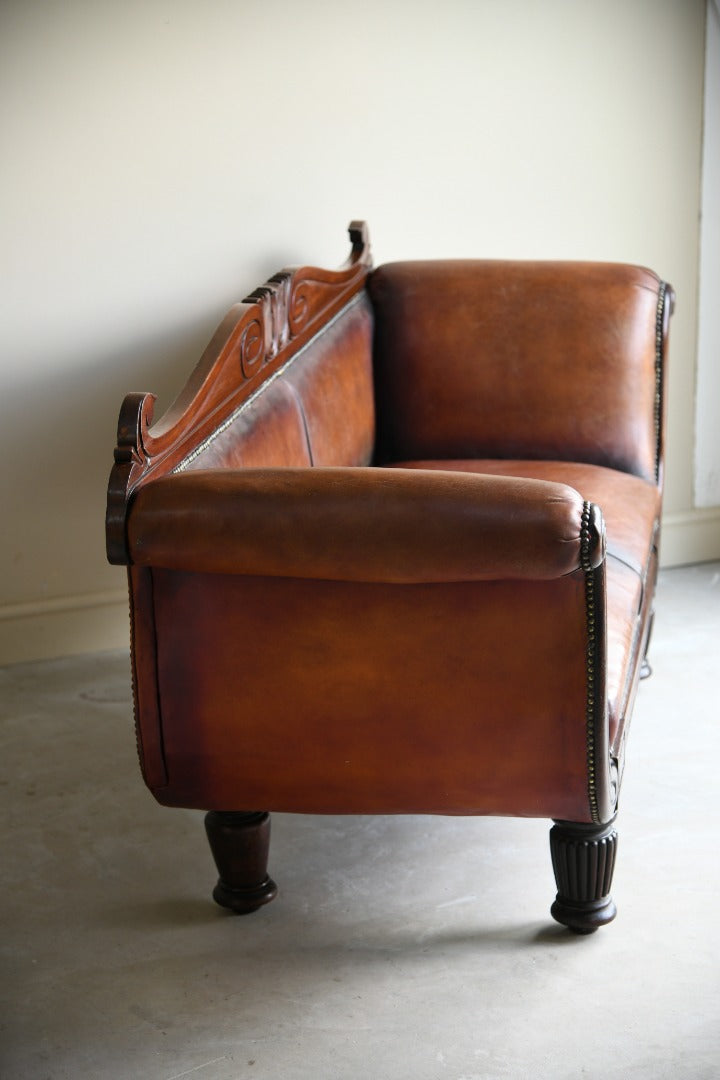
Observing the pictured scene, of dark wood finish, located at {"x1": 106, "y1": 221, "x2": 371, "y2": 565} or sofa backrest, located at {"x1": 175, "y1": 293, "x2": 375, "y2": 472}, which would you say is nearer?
dark wood finish, located at {"x1": 106, "y1": 221, "x2": 371, "y2": 565}

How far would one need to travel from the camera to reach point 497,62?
3.03 metres

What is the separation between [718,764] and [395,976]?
2.93 feet

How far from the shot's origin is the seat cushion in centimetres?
170

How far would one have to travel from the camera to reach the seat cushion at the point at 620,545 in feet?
5.57

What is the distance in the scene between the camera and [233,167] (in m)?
2.84

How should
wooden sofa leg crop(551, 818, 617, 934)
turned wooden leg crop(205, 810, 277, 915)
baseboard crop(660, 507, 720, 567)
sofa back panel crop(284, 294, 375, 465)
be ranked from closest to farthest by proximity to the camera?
1. wooden sofa leg crop(551, 818, 617, 934)
2. turned wooden leg crop(205, 810, 277, 915)
3. sofa back panel crop(284, 294, 375, 465)
4. baseboard crop(660, 507, 720, 567)

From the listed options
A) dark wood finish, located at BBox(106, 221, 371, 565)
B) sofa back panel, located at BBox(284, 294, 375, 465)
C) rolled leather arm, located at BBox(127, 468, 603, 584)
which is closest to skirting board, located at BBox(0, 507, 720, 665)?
sofa back panel, located at BBox(284, 294, 375, 465)

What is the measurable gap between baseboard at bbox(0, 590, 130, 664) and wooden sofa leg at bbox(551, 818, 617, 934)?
1518mm

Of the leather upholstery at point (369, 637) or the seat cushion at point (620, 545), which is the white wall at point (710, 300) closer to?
the seat cushion at point (620, 545)

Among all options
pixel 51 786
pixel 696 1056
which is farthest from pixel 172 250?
pixel 696 1056

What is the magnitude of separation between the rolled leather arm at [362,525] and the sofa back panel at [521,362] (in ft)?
3.98

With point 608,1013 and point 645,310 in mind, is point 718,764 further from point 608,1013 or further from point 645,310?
point 645,310

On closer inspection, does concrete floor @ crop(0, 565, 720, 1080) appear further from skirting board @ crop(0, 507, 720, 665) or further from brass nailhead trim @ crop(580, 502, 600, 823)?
skirting board @ crop(0, 507, 720, 665)

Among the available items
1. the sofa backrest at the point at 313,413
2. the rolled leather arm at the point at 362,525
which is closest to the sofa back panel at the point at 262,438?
the sofa backrest at the point at 313,413
